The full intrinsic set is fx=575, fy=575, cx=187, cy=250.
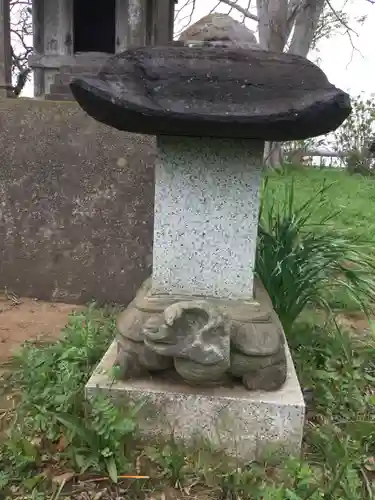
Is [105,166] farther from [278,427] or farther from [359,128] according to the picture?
[359,128]

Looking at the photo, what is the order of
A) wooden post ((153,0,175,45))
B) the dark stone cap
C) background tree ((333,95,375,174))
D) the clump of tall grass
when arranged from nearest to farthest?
the dark stone cap
the clump of tall grass
wooden post ((153,0,175,45))
background tree ((333,95,375,174))

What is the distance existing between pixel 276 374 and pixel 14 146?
2.38 m

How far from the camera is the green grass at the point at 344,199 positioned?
560cm

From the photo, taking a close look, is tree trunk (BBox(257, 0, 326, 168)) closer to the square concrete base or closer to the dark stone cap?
the dark stone cap

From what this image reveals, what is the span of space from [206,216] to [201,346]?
54 cm

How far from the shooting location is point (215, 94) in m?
1.87

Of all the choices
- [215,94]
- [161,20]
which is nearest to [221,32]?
[215,94]

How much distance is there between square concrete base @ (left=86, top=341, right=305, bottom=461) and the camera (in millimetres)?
1975

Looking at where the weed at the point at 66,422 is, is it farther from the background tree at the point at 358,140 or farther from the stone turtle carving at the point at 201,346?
the background tree at the point at 358,140

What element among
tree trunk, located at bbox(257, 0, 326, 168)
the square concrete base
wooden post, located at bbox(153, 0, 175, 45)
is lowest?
the square concrete base

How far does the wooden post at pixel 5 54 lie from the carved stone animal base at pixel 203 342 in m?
3.19

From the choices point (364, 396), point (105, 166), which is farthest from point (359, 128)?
point (364, 396)

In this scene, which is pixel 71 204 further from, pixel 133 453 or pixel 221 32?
pixel 133 453

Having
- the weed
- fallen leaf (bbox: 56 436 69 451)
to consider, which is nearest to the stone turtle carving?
the weed
